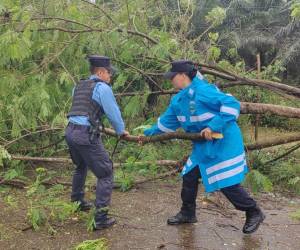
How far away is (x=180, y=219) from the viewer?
4789 millimetres

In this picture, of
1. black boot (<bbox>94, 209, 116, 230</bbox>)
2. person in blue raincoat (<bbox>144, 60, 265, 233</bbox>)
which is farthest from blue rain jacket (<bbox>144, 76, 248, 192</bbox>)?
black boot (<bbox>94, 209, 116, 230</bbox>)

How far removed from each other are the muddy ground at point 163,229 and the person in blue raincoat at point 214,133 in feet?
0.87

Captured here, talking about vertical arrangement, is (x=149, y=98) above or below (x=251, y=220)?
above

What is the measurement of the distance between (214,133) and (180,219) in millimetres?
1039

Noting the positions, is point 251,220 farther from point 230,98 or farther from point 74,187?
point 74,187

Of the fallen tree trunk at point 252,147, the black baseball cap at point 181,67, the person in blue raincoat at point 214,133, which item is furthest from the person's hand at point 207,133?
the fallen tree trunk at point 252,147

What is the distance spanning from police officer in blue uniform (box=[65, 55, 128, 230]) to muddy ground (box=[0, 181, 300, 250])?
1.01 ft

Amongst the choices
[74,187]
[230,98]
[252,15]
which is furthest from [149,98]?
[252,15]

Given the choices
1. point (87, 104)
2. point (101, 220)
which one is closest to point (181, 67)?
point (87, 104)

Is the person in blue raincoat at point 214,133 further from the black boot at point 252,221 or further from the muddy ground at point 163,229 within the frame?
the muddy ground at point 163,229

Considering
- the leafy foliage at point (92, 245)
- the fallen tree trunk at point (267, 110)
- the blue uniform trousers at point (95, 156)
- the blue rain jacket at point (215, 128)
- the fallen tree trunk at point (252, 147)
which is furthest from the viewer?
the fallen tree trunk at point (252, 147)

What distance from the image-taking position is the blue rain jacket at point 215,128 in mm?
4180

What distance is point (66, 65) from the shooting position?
6.65 m

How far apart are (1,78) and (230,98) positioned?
3235 millimetres
